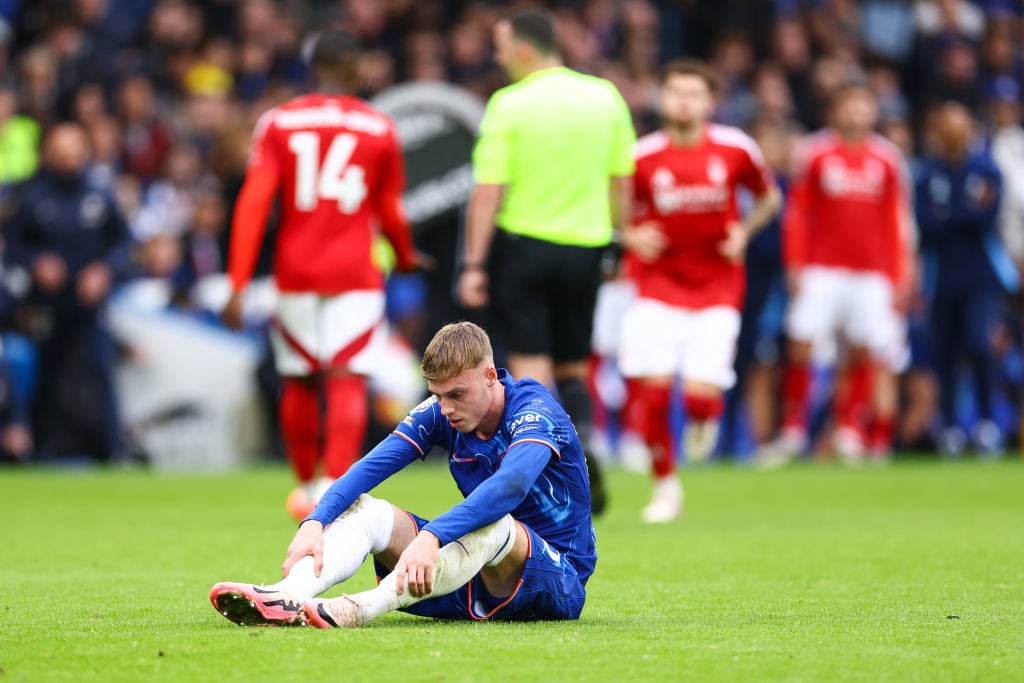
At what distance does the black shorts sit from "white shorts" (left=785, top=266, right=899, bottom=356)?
602 centimetres

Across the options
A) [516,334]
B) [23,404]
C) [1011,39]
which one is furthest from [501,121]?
[1011,39]

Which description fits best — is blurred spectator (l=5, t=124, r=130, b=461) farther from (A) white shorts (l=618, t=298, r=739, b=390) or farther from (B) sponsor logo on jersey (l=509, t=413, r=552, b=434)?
(B) sponsor logo on jersey (l=509, t=413, r=552, b=434)

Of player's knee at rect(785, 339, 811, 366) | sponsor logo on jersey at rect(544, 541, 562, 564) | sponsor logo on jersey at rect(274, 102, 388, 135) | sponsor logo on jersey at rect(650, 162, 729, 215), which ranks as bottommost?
player's knee at rect(785, 339, 811, 366)

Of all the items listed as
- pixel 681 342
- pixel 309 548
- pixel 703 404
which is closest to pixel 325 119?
pixel 681 342

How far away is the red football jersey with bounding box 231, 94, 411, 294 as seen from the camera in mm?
9805

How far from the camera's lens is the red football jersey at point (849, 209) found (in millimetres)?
14953

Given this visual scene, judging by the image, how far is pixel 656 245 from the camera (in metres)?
10.2

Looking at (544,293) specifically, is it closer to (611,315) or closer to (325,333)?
(325,333)

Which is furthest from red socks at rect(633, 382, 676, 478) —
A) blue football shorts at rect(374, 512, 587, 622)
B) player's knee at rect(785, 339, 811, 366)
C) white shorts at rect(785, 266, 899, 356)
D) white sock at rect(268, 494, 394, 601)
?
player's knee at rect(785, 339, 811, 366)

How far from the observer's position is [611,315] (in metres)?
16.4

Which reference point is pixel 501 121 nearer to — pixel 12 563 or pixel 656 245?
pixel 656 245

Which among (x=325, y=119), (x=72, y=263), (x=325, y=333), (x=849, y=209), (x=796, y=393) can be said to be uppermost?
(x=325, y=119)

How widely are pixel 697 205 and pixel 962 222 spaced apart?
7202mm

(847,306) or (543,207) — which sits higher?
(543,207)
